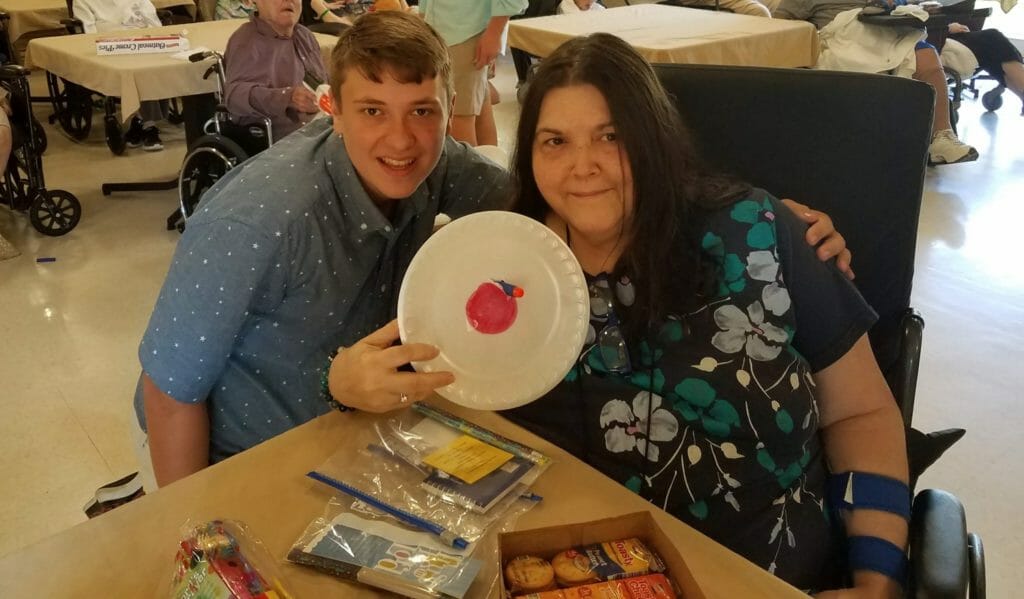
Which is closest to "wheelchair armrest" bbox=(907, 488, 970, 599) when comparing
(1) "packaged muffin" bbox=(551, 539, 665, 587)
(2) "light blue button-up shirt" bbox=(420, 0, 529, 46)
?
(1) "packaged muffin" bbox=(551, 539, 665, 587)

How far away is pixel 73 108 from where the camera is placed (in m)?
5.22

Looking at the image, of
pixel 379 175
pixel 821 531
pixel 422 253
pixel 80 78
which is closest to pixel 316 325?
pixel 379 175

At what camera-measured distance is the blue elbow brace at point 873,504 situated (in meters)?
1.10

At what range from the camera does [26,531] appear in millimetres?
2035

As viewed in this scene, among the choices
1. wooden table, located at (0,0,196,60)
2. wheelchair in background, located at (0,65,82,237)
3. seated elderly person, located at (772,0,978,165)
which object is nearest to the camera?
wheelchair in background, located at (0,65,82,237)

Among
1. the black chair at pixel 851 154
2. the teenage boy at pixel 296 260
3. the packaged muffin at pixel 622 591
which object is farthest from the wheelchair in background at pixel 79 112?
the packaged muffin at pixel 622 591

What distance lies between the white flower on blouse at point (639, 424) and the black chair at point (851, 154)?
43 cm

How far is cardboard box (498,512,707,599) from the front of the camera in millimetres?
819

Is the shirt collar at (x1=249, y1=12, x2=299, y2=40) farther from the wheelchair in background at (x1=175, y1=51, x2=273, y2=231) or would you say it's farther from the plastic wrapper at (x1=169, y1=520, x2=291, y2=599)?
the plastic wrapper at (x1=169, y1=520, x2=291, y2=599)

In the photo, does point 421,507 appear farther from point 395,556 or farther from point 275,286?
point 275,286

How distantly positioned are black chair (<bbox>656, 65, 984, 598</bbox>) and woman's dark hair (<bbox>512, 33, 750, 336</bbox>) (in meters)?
0.24

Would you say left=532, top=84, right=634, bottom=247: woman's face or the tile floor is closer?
left=532, top=84, right=634, bottom=247: woman's face

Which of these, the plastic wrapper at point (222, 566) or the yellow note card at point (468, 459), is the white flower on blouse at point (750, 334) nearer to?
the yellow note card at point (468, 459)

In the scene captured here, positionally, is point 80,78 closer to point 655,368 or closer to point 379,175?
point 379,175
